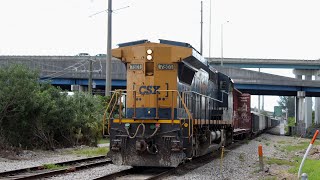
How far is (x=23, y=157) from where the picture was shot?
15.8m

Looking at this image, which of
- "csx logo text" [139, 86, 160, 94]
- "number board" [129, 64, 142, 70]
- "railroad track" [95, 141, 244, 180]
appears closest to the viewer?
"railroad track" [95, 141, 244, 180]

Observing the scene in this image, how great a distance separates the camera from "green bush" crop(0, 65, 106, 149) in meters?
17.1

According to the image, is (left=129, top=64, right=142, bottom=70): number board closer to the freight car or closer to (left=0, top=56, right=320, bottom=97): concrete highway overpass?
the freight car

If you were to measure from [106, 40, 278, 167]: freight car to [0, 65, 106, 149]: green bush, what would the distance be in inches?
235

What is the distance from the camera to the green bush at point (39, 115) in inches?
672

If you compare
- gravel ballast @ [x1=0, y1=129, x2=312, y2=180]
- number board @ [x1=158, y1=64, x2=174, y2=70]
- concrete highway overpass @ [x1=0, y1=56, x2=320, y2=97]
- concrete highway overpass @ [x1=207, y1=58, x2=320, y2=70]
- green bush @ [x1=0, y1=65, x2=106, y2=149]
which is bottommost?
gravel ballast @ [x1=0, y1=129, x2=312, y2=180]

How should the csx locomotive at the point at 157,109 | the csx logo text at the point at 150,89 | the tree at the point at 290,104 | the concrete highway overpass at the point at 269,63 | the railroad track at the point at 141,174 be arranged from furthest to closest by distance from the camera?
the tree at the point at 290,104
the concrete highway overpass at the point at 269,63
the csx logo text at the point at 150,89
the csx locomotive at the point at 157,109
the railroad track at the point at 141,174

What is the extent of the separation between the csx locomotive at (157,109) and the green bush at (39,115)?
6.07 m

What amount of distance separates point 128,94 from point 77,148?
29.4 ft

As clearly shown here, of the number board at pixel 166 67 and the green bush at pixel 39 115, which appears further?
the green bush at pixel 39 115

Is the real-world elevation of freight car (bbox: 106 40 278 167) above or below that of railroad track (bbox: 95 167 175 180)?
above

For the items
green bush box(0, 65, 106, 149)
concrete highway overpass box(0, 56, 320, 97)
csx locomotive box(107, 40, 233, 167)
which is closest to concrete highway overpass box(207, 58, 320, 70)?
concrete highway overpass box(0, 56, 320, 97)

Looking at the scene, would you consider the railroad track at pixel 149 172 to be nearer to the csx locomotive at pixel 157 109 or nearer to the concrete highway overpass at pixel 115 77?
the csx locomotive at pixel 157 109

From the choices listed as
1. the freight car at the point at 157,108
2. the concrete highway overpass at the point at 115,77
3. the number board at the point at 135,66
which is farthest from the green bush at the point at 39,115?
the concrete highway overpass at the point at 115,77
